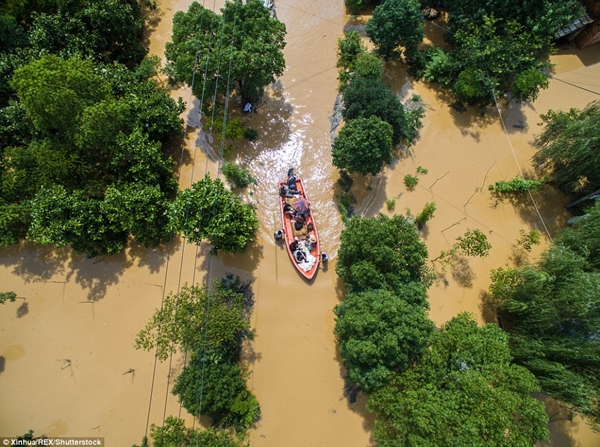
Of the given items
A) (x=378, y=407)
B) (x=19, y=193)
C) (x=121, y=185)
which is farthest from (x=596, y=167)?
(x=19, y=193)

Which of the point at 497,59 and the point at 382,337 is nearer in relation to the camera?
the point at 382,337

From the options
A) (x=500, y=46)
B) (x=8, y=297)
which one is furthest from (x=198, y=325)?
(x=500, y=46)

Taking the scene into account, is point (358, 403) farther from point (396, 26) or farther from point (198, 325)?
point (396, 26)

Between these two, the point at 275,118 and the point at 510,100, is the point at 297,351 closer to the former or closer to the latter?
the point at 275,118

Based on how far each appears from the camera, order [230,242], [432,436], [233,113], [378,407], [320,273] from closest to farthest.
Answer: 1. [432,436]
2. [378,407]
3. [230,242]
4. [320,273]
5. [233,113]

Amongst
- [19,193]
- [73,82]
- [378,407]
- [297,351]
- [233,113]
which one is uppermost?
[73,82]
